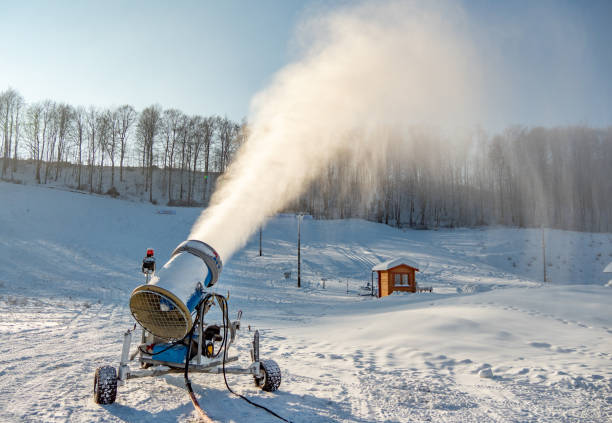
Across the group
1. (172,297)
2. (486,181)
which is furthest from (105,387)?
(486,181)

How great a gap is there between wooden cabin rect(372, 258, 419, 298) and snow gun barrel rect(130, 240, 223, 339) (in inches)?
890

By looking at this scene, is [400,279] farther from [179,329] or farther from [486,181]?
[486,181]

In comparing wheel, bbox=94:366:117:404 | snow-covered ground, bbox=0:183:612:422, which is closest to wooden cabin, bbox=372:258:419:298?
snow-covered ground, bbox=0:183:612:422

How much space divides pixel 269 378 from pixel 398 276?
22.8 meters

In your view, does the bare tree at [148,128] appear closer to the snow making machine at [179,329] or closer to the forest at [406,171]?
the forest at [406,171]

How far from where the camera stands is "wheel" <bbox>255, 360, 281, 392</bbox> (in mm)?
4992

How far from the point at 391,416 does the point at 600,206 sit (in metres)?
76.8

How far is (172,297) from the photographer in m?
4.43

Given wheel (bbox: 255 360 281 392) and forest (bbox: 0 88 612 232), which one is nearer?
wheel (bbox: 255 360 281 392)

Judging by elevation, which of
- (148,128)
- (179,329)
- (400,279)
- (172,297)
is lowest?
(400,279)

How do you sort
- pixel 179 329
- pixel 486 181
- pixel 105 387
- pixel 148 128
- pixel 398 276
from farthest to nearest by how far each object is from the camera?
1. pixel 486 181
2. pixel 148 128
3. pixel 398 276
4. pixel 179 329
5. pixel 105 387

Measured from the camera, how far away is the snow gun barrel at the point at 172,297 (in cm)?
449

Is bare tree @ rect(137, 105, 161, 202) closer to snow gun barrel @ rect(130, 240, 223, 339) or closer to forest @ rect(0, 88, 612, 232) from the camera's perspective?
forest @ rect(0, 88, 612, 232)

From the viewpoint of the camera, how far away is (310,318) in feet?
46.9
